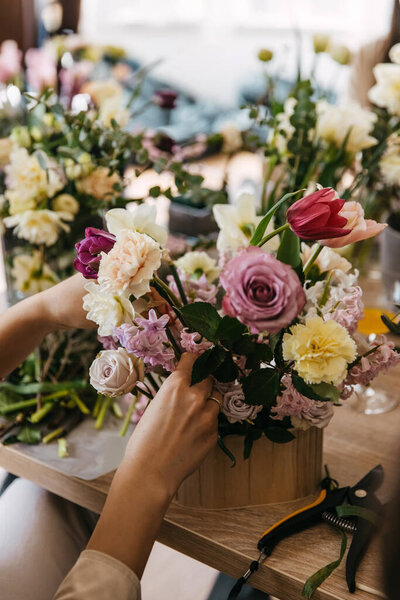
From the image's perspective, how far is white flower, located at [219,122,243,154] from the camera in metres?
1.46

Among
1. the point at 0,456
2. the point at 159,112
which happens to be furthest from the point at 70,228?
the point at 159,112

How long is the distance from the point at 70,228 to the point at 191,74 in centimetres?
601

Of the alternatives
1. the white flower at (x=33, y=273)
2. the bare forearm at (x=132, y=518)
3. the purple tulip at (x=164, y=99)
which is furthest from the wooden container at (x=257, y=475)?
the purple tulip at (x=164, y=99)

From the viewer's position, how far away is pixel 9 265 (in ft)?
3.93

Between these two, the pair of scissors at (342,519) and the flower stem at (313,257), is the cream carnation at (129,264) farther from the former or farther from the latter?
the pair of scissors at (342,519)

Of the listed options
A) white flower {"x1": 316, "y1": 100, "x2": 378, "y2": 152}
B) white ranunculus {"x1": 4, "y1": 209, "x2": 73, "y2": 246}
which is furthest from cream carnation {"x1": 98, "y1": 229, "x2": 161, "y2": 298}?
white flower {"x1": 316, "y1": 100, "x2": 378, "y2": 152}

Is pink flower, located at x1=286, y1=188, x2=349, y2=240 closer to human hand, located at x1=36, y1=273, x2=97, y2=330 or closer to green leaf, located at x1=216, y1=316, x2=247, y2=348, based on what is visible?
green leaf, located at x1=216, y1=316, x2=247, y2=348

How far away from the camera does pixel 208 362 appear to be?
0.69 m

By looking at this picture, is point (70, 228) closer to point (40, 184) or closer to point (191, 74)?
point (40, 184)

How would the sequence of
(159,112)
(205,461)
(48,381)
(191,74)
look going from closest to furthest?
1. (205,461)
2. (48,381)
3. (159,112)
4. (191,74)

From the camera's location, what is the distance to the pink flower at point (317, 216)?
598mm

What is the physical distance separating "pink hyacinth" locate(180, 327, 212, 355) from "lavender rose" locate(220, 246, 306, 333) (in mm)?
153

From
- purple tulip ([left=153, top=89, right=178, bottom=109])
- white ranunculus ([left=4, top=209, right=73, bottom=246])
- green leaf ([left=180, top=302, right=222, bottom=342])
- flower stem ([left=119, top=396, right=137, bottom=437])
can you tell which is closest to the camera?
green leaf ([left=180, top=302, right=222, bottom=342])

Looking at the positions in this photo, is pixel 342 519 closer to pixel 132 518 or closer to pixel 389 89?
pixel 132 518
